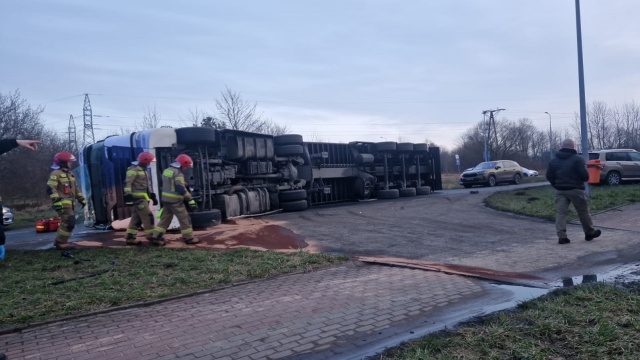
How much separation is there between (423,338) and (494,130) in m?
62.6

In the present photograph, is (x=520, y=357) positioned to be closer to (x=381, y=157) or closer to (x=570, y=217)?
(x=570, y=217)

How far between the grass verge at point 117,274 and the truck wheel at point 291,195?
6.68 m

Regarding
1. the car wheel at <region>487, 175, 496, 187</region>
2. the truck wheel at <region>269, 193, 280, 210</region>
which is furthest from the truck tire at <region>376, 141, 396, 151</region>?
the car wheel at <region>487, 175, 496, 187</region>

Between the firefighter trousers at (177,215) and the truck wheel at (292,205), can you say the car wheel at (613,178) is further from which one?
the firefighter trousers at (177,215)

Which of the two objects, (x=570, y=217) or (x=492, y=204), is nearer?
(x=570, y=217)

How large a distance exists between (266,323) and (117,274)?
3.18 m

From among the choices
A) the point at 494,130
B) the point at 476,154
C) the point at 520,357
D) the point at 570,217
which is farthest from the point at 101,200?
the point at 476,154

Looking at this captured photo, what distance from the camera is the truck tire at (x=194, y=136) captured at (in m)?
11.6

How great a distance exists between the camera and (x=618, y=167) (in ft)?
71.2

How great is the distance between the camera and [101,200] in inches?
471

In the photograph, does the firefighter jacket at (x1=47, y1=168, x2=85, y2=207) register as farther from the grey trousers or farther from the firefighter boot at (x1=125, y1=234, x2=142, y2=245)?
the grey trousers

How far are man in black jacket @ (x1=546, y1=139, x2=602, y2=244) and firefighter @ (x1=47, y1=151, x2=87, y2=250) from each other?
8814mm

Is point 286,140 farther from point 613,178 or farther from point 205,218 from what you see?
point 613,178

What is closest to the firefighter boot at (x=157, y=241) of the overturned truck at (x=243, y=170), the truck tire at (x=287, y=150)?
the overturned truck at (x=243, y=170)
